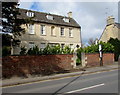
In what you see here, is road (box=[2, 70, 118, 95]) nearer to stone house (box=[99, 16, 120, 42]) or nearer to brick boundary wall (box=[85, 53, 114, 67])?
brick boundary wall (box=[85, 53, 114, 67])

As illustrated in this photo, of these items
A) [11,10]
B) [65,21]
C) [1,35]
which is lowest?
[1,35]

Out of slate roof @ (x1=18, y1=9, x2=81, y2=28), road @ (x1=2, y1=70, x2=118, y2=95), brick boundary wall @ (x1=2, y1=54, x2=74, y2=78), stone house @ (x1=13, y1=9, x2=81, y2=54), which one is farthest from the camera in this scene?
slate roof @ (x1=18, y1=9, x2=81, y2=28)

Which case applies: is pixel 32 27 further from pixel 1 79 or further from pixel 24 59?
pixel 1 79

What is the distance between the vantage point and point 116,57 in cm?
2744

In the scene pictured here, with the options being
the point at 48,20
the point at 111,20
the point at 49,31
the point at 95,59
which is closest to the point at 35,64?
the point at 95,59

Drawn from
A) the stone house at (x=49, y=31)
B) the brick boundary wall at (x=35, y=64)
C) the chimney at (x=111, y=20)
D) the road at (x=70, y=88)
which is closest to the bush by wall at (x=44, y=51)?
the brick boundary wall at (x=35, y=64)

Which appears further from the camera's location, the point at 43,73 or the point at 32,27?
the point at 32,27

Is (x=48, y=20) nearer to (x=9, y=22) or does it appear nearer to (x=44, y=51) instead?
(x=44, y=51)

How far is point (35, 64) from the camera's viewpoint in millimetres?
15711

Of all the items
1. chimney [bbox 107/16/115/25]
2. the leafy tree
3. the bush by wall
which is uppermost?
chimney [bbox 107/16/115/25]

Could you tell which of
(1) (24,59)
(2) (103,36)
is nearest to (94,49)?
(1) (24,59)

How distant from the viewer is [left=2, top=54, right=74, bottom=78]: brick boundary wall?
14.1 metres

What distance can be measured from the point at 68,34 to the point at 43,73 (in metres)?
17.9

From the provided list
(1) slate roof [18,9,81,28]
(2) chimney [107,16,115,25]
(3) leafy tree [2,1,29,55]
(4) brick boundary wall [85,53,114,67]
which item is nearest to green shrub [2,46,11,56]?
(3) leafy tree [2,1,29,55]
